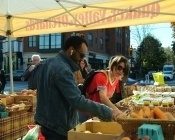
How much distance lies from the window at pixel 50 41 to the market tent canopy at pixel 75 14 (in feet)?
153

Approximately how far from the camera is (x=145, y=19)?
6.18 meters

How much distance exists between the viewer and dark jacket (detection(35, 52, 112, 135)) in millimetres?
3211

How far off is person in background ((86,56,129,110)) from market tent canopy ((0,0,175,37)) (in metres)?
1.59

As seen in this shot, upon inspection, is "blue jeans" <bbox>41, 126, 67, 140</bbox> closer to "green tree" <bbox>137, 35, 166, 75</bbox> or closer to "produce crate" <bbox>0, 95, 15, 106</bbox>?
"produce crate" <bbox>0, 95, 15, 106</bbox>

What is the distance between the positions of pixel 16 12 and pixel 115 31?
59.7 metres

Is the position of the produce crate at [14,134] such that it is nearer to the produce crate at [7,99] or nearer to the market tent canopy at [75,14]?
the produce crate at [7,99]

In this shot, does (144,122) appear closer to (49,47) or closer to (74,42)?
(74,42)

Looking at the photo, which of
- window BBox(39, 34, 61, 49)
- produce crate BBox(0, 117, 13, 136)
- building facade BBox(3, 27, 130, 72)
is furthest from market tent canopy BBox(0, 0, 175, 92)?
window BBox(39, 34, 61, 49)

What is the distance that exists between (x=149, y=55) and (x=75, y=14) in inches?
1835

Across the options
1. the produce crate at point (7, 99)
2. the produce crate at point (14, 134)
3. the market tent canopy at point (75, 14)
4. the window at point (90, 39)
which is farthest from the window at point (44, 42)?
the produce crate at point (14, 134)

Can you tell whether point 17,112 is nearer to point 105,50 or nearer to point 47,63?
point 47,63

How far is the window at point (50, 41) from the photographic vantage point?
178ft

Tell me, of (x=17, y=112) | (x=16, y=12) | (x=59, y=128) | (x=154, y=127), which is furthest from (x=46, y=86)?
(x=16, y=12)

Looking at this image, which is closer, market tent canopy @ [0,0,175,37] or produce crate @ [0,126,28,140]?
produce crate @ [0,126,28,140]
